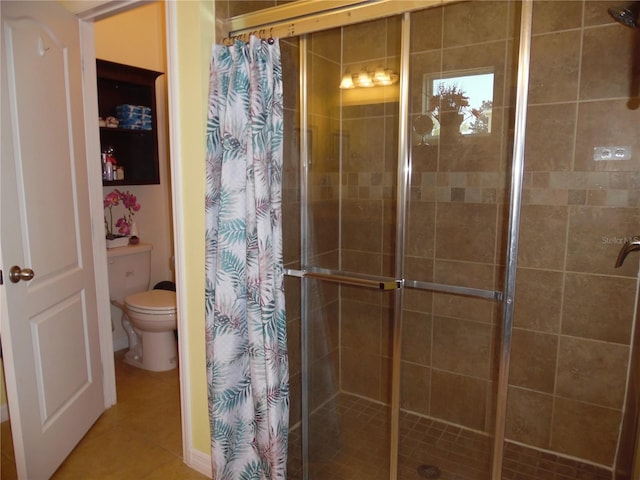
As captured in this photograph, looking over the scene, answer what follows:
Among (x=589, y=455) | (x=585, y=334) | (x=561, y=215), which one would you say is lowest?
(x=589, y=455)

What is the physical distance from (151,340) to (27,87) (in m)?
1.85

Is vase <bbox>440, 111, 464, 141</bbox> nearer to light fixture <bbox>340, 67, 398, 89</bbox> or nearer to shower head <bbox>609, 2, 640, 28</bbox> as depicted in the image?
light fixture <bbox>340, 67, 398, 89</bbox>

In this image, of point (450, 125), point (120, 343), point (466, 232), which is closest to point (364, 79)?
point (450, 125)

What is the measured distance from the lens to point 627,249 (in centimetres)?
195

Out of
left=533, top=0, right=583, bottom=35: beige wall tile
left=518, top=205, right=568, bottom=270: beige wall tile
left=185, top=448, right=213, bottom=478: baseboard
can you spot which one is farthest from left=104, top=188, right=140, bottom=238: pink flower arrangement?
left=533, top=0, right=583, bottom=35: beige wall tile

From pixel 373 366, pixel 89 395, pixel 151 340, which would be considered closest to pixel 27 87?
pixel 89 395

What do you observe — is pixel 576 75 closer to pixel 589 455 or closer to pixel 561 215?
pixel 561 215

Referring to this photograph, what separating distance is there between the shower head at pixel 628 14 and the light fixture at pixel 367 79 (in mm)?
898

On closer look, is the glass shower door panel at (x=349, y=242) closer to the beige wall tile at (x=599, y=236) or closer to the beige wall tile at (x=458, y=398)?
the beige wall tile at (x=458, y=398)

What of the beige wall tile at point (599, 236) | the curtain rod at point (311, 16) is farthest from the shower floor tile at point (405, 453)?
the curtain rod at point (311, 16)

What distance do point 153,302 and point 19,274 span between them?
1.31 meters

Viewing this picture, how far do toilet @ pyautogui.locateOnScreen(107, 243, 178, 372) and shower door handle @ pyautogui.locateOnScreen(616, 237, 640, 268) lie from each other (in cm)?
253

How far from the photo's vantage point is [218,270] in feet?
5.65

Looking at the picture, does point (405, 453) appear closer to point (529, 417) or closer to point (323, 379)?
point (323, 379)
